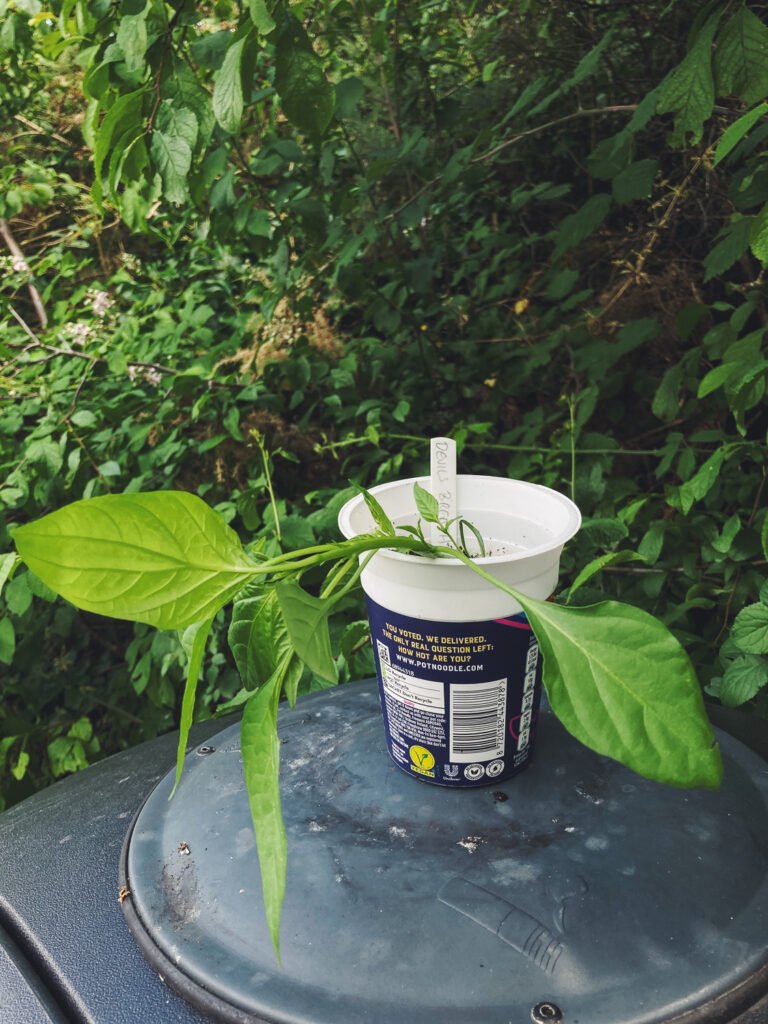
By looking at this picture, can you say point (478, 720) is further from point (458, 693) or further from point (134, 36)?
point (134, 36)

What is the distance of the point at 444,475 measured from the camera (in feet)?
2.25

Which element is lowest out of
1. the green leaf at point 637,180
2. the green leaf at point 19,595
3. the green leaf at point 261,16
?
the green leaf at point 19,595

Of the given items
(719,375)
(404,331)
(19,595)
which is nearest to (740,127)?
(719,375)

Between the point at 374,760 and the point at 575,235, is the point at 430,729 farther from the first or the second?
the point at 575,235

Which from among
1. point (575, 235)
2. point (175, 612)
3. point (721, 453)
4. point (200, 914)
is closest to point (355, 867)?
point (200, 914)

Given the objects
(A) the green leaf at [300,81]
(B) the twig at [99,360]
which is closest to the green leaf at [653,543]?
(A) the green leaf at [300,81]

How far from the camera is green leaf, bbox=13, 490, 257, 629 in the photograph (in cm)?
43

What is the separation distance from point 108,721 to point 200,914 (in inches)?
56.1

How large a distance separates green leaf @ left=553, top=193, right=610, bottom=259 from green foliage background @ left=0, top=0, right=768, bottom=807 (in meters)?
0.01

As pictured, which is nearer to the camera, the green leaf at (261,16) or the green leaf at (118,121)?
the green leaf at (261,16)

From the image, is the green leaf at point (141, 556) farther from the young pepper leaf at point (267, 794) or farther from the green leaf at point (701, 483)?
the green leaf at point (701, 483)

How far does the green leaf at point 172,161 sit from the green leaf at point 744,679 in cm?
87

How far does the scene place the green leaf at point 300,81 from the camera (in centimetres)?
81

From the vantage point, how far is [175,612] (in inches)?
19.1
